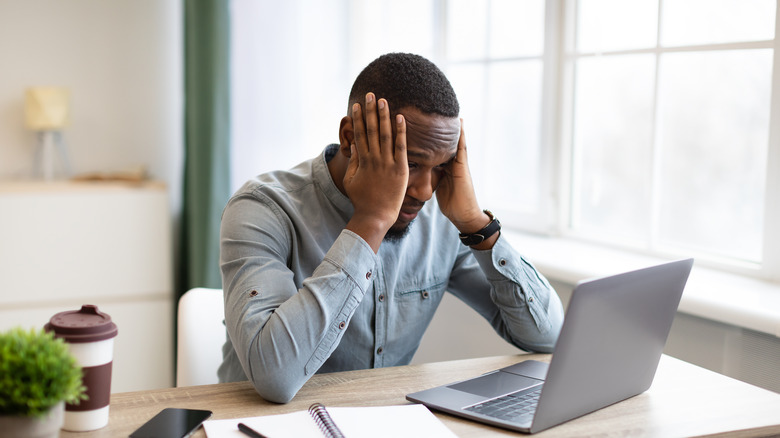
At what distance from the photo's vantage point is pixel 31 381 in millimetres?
846

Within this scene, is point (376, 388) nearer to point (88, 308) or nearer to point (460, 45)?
point (88, 308)

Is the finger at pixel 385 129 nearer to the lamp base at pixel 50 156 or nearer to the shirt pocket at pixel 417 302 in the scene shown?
the shirt pocket at pixel 417 302

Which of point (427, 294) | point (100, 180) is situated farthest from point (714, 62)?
point (100, 180)

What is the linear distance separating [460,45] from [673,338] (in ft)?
4.87

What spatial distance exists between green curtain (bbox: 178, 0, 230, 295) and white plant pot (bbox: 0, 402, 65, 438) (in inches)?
86.6

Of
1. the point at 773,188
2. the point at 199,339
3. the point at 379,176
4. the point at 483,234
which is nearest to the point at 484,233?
the point at 483,234

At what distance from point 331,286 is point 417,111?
0.37 metres

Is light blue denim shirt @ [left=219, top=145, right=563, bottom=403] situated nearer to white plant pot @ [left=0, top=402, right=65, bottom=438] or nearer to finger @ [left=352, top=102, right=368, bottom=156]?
finger @ [left=352, top=102, right=368, bottom=156]

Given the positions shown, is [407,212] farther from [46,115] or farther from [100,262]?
[46,115]

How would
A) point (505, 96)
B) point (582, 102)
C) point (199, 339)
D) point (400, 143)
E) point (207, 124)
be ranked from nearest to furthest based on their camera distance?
point (400, 143)
point (199, 339)
point (582, 102)
point (505, 96)
point (207, 124)

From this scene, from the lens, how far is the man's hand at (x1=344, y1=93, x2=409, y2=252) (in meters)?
1.43

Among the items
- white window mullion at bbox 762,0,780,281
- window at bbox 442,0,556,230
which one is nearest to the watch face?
white window mullion at bbox 762,0,780,281

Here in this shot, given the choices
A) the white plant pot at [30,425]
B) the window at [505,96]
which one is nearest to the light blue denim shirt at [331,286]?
the white plant pot at [30,425]

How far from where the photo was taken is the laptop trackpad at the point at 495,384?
131 cm
